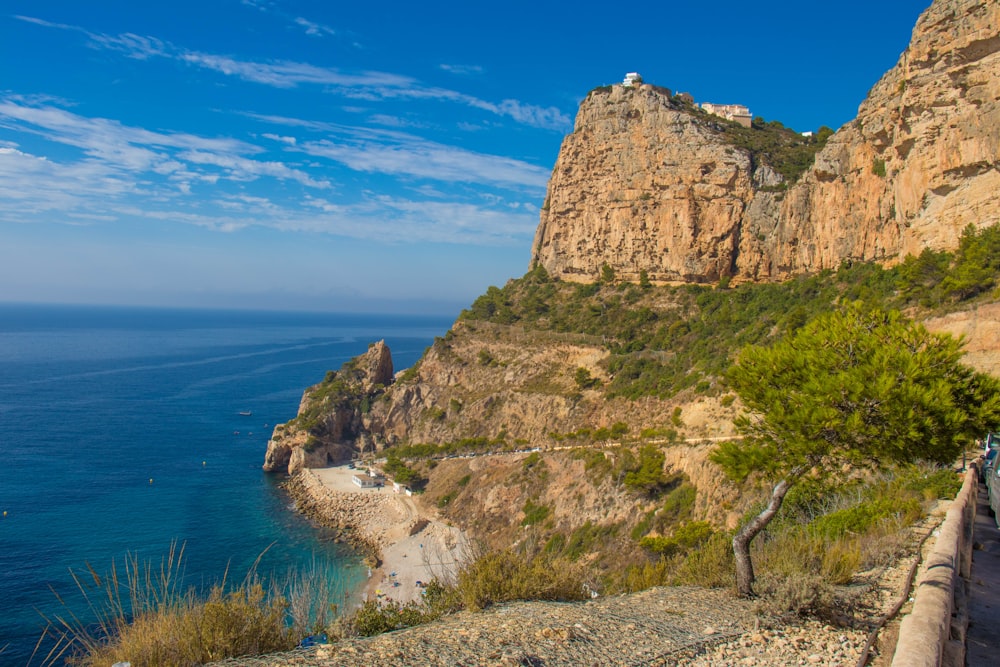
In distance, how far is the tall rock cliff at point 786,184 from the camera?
1102 inches

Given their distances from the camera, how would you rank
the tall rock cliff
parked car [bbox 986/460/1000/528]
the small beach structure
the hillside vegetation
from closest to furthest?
parked car [bbox 986/460/1000/528]
the hillside vegetation
the tall rock cliff
the small beach structure

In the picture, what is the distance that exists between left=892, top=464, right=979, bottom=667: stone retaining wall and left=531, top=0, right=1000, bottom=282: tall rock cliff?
92.7 feet

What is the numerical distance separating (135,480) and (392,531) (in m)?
19.5

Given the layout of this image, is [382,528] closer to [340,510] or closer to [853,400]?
[340,510]

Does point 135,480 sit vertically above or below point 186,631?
below

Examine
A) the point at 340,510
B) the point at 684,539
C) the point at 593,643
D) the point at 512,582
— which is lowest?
the point at 340,510

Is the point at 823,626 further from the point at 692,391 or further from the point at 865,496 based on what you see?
the point at 692,391

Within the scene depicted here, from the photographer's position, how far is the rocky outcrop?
46000mm

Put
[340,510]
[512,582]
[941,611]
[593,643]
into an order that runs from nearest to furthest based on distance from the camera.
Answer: [941,611]
[593,643]
[512,582]
[340,510]

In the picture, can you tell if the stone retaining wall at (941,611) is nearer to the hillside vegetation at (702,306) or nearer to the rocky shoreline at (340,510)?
the hillside vegetation at (702,306)

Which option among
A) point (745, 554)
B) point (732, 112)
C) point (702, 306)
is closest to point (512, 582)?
point (745, 554)

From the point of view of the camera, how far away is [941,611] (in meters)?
4.13

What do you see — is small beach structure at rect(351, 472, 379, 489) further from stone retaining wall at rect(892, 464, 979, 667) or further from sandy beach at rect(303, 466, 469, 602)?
stone retaining wall at rect(892, 464, 979, 667)

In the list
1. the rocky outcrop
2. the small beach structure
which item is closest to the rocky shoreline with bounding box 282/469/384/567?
the small beach structure
